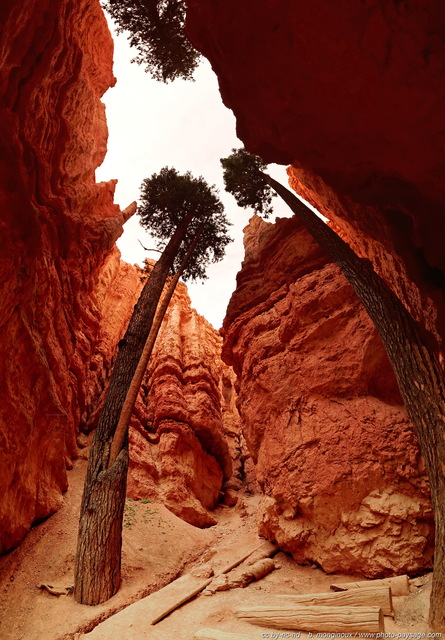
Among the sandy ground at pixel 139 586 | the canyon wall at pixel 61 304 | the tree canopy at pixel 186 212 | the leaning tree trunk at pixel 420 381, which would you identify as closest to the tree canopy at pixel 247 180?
the tree canopy at pixel 186 212

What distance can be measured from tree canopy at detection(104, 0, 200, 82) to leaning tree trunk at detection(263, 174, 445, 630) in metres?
8.31

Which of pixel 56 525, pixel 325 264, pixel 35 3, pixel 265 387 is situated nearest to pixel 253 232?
pixel 325 264

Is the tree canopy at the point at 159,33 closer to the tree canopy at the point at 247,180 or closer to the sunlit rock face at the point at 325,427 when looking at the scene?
the tree canopy at the point at 247,180

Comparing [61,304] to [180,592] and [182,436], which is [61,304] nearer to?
[182,436]

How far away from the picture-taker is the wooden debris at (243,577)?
519cm

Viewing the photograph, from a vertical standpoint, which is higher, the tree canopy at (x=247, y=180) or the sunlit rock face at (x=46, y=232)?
the tree canopy at (x=247, y=180)

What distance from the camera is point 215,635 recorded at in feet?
11.3

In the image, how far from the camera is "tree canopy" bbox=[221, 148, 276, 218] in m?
11.9

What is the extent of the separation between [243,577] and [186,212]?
→ 1086 cm

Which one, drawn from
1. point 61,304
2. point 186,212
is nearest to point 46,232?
point 61,304

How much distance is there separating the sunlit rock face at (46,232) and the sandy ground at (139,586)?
570 mm

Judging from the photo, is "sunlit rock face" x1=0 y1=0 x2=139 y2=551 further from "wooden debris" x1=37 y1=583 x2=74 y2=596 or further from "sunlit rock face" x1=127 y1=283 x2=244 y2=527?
"sunlit rock face" x1=127 y1=283 x2=244 y2=527

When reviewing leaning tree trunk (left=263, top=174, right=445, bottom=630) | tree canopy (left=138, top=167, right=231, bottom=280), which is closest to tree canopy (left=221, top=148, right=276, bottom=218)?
tree canopy (left=138, top=167, right=231, bottom=280)

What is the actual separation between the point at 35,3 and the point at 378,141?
19.7 ft
